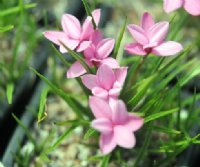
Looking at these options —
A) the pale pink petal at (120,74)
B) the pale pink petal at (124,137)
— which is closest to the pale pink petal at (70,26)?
the pale pink petal at (120,74)

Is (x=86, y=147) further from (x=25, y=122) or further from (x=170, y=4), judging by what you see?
(x=170, y=4)

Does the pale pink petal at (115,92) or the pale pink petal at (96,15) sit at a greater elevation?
the pale pink petal at (96,15)

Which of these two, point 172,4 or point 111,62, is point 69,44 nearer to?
point 111,62

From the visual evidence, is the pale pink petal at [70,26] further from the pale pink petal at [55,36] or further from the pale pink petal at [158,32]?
the pale pink petal at [158,32]

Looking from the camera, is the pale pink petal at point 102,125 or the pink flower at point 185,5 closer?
the pale pink petal at point 102,125

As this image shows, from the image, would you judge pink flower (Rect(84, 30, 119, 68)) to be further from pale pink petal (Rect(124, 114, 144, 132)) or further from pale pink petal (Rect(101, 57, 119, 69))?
pale pink petal (Rect(124, 114, 144, 132))

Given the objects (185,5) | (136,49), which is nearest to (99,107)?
(136,49)

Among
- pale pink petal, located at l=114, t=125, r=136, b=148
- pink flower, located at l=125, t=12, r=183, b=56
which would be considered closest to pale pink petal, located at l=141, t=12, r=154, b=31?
pink flower, located at l=125, t=12, r=183, b=56
